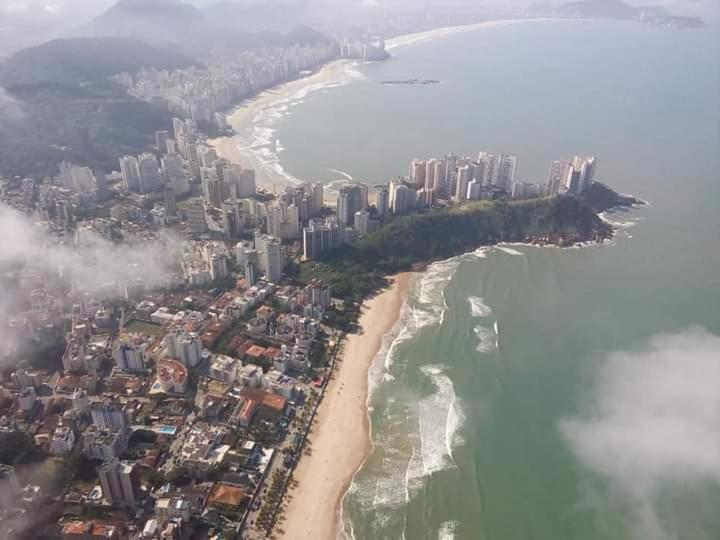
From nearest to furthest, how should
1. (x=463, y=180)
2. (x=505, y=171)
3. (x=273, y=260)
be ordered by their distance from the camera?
(x=273, y=260) < (x=463, y=180) < (x=505, y=171)

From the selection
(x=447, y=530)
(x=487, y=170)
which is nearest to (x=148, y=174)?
(x=487, y=170)

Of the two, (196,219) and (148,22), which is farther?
(148,22)

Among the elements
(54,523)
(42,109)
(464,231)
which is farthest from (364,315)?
(42,109)

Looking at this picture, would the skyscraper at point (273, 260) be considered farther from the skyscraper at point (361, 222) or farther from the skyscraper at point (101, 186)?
the skyscraper at point (101, 186)

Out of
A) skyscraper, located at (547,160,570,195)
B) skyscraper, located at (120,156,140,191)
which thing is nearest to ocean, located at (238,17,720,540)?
skyscraper, located at (547,160,570,195)

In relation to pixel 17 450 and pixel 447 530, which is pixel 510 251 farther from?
pixel 17 450
